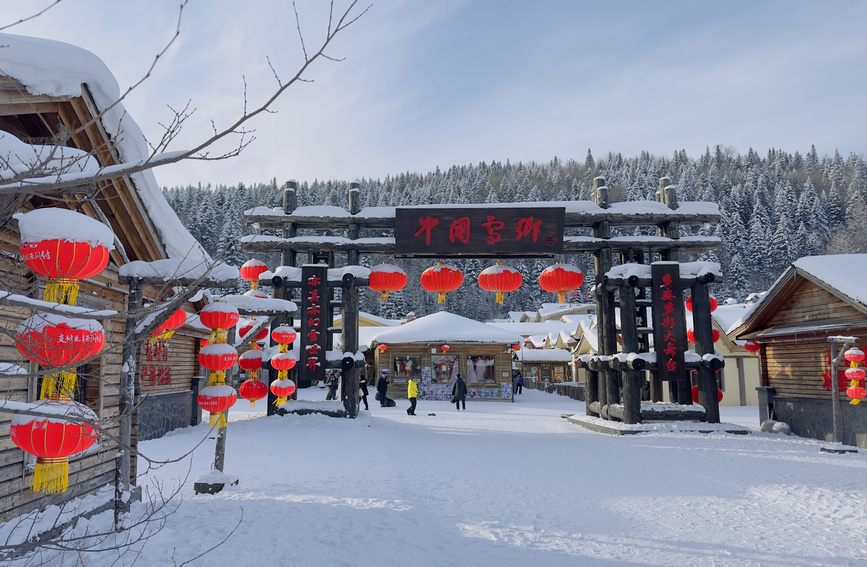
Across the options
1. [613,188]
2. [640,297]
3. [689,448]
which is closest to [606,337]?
[640,297]

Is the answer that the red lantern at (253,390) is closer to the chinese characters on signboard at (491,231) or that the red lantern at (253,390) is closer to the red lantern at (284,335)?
the red lantern at (284,335)

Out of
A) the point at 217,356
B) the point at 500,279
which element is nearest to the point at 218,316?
the point at 217,356

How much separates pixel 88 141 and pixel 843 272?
47.7 feet

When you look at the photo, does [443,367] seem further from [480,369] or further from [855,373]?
[855,373]

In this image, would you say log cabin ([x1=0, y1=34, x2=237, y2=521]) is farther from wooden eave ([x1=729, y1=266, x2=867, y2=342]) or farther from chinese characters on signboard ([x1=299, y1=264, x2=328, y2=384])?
wooden eave ([x1=729, y1=266, x2=867, y2=342])

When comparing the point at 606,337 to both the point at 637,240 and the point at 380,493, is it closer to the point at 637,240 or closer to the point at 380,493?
the point at 637,240

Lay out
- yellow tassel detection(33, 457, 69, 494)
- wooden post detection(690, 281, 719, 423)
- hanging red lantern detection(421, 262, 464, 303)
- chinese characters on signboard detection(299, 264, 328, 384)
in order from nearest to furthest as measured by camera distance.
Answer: yellow tassel detection(33, 457, 69, 494) < hanging red lantern detection(421, 262, 464, 303) < wooden post detection(690, 281, 719, 423) < chinese characters on signboard detection(299, 264, 328, 384)

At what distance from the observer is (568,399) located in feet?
99.0

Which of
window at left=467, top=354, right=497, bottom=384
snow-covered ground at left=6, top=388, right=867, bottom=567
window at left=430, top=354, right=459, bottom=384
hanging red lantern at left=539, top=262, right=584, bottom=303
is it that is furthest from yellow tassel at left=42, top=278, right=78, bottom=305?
window at left=467, top=354, right=497, bottom=384

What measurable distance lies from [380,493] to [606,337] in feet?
31.0

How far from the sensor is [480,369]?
92.7ft

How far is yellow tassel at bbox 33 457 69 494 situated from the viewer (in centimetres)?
379

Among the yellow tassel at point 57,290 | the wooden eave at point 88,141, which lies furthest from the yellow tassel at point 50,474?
the wooden eave at point 88,141

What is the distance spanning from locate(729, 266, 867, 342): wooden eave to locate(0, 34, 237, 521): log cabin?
12.7m
